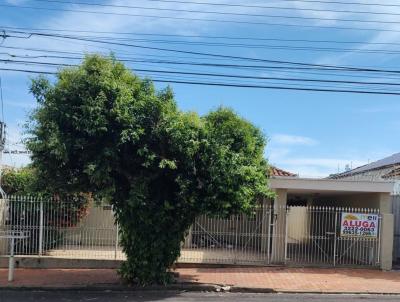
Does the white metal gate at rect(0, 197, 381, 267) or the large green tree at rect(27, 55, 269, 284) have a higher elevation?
the large green tree at rect(27, 55, 269, 284)

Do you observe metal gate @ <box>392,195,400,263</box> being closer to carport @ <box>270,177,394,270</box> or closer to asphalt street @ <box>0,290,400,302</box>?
carport @ <box>270,177,394,270</box>

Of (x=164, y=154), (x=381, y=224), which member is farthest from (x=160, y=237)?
(x=381, y=224)

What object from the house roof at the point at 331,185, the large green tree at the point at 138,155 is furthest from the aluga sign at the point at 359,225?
the large green tree at the point at 138,155

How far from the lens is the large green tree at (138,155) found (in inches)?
464

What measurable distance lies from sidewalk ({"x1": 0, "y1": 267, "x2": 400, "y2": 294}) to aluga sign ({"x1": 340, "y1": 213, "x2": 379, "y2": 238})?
1106 mm

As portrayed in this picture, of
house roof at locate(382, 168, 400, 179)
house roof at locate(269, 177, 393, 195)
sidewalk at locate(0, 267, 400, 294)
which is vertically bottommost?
sidewalk at locate(0, 267, 400, 294)

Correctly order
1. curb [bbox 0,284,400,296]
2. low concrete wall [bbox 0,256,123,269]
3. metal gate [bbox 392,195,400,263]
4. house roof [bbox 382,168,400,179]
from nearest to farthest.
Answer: curb [bbox 0,284,400,296]
low concrete wall [bbox 0,256,123,269]
metal gate [bbox 392,195,400,263]
house roof [bbox 382,168,400,179]

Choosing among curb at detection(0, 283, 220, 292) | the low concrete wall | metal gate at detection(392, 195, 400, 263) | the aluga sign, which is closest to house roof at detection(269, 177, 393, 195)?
the aluga sign

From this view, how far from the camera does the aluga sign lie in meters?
16.7

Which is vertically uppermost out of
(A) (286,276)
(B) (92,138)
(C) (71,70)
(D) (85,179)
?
(C) (71,70)

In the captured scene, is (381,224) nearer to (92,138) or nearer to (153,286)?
(153,286)

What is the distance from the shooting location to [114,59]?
12664mm

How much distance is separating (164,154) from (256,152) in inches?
116

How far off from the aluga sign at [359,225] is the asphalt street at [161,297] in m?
4.15
